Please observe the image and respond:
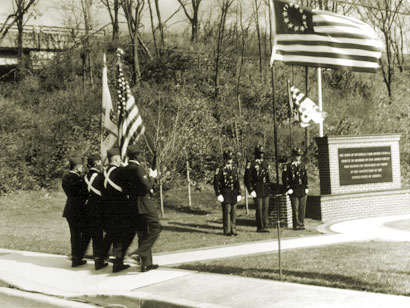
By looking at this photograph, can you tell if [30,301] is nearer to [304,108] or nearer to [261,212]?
[261,212]

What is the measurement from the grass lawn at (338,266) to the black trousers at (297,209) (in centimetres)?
318

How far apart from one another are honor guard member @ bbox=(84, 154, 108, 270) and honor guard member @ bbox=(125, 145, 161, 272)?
0.93m

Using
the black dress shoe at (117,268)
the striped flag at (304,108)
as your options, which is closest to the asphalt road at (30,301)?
the black dress shoe at (117,268)

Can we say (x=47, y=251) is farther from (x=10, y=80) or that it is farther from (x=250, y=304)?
(x=10, y=80)

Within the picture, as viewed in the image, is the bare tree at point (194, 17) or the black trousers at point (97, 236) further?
the bare tree at point (194, 17)

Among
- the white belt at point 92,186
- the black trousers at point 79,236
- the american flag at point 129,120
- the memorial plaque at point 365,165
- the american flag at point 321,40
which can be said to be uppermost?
the american flag at point 321,40

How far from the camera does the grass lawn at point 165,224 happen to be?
1277 centimetres

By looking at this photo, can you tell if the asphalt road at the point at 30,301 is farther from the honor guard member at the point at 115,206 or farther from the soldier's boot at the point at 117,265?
the honor guard member at the point at 115,206

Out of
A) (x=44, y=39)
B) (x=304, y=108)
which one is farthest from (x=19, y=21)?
(x=304, y=108)

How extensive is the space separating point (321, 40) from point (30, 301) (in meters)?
6.36

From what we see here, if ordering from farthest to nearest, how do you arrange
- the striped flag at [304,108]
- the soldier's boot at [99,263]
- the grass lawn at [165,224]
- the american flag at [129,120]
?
the striped flag at [304,108] → the grass lawn at [165,224] → the american flag at [129,120] → the soldier's boot at [99,263]

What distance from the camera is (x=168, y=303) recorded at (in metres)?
6.79

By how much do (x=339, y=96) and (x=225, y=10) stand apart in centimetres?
928

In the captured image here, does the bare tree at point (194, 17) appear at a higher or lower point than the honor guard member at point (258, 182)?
higher
